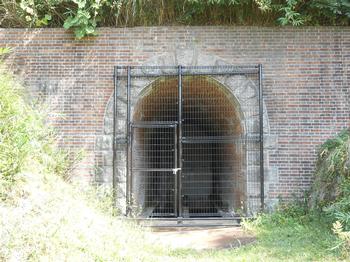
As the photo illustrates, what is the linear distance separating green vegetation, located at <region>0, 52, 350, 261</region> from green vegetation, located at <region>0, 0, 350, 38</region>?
1.32 metres

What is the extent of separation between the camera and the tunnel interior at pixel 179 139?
809 centimetres

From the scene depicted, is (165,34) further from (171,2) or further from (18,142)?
(18,142)

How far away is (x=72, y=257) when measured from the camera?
14.1ft

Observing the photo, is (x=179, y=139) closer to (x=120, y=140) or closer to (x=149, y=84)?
(x=120, y=140)

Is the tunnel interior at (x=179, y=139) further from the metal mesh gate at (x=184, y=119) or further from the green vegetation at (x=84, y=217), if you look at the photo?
the green vegetation at (x=84, y=217)

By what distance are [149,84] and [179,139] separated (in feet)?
4.25

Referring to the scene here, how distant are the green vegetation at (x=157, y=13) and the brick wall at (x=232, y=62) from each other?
0.73 feet

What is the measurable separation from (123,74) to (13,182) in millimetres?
3464

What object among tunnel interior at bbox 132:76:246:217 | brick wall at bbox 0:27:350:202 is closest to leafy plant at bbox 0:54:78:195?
brick wall at bbox 0:27:350:202

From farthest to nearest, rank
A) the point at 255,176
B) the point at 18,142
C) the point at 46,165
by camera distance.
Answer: the point at 255,176, the point at 46,165, the point at 18,142

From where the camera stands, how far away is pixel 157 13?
27.2 feet

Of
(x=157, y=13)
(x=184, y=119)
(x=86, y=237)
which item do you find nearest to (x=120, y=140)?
(x=184, y=119)

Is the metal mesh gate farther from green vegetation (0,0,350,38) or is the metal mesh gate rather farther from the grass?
the grass

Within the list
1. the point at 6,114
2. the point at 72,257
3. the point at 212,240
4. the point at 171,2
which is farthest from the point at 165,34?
the point at 72,257
